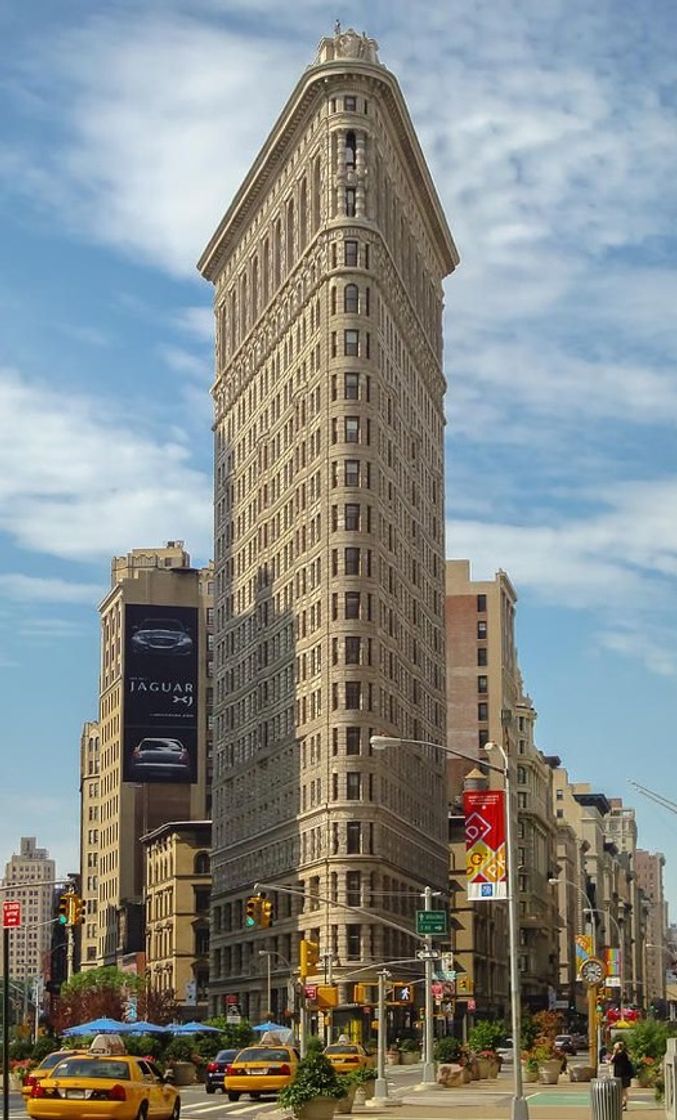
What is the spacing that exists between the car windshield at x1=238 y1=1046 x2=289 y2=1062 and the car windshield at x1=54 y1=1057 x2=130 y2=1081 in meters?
21.9

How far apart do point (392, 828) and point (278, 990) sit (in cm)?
1630

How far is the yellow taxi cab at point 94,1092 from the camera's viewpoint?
33.8 meters

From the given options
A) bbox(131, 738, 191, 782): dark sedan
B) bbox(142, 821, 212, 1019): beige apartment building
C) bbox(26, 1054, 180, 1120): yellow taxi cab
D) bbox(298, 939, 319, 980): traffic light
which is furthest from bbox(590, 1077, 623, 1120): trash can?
bbox(131, 738, 191, 782): dark sedan

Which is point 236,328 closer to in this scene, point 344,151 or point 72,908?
point 344,151

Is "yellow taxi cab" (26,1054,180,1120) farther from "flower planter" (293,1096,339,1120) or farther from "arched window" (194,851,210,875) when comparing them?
"arched window" (194,851,210,875)

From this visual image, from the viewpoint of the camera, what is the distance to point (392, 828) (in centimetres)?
13162

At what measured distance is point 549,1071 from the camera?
6969 centimetres

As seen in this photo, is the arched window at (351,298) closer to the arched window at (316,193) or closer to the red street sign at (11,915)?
the arched window at (316,193)

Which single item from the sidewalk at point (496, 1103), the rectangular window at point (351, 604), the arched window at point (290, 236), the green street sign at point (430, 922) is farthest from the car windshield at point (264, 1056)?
the arched window at point (290, 236)

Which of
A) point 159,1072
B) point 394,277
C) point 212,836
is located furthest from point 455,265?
point 159,1072

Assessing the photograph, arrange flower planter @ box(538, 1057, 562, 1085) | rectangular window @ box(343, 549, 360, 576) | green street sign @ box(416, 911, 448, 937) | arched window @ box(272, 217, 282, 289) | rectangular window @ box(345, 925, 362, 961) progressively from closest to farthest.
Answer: green street sign @ box(416, 911, 448, 937)
flower planter @ box(538, 1057, 562, 1085)
rectangular window @ box(345, 925, 362, 961)
rectangular window @ box(343, 549, 360, 576)
arched window @ box(272, 217, 282, 289)

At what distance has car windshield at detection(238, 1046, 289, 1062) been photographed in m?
56.4

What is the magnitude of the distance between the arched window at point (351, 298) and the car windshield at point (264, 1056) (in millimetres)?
84236

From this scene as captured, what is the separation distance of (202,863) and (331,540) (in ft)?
178
